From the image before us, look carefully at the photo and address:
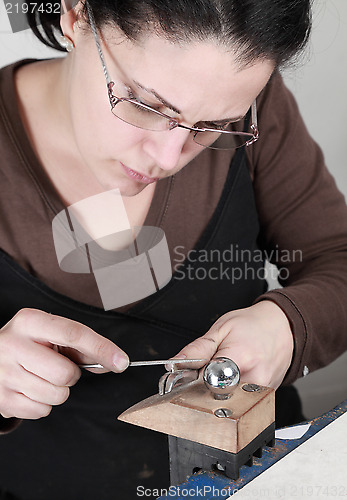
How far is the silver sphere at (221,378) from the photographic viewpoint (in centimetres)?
67

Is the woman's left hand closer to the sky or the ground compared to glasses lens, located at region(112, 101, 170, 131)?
closer to the ground

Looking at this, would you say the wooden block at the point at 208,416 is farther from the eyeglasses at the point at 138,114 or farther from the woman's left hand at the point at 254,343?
the eyeglasses at the point at 138,114

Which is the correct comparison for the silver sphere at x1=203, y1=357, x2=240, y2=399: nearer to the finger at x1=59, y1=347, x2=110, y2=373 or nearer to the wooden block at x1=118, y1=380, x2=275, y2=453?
the wooden block at x1=118, y1=380, x2=275, y2=453

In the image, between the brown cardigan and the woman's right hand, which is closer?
the woman's right hand

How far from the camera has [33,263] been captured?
1.01m

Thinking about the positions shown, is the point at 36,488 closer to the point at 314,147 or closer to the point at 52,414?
the point at 52,414

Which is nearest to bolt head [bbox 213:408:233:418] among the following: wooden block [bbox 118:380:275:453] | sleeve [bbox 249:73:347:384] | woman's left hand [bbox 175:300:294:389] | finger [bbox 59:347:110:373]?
wooden block [bbox 118:380:275:453]

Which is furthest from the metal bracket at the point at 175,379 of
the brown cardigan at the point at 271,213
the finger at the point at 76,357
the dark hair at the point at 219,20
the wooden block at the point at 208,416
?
the dark hair at the point at 219,20

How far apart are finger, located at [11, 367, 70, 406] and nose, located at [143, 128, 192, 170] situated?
1.11ft

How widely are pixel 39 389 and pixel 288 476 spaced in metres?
0.35

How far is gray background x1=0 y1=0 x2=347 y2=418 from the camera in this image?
→ 1.69m

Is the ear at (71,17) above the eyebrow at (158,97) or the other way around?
above

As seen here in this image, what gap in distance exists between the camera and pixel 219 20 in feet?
2.34

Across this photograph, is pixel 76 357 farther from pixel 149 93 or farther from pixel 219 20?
pixel 219 20
